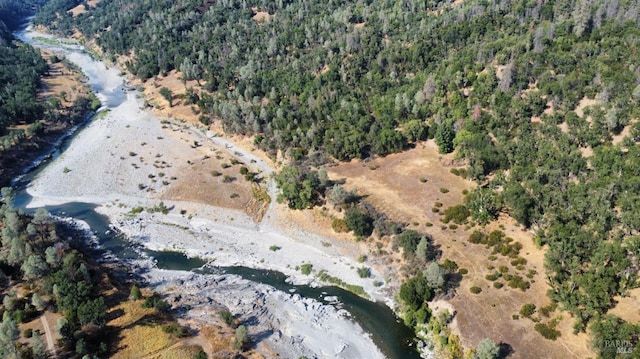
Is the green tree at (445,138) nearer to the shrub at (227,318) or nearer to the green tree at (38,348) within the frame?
the shrub at (227,318)

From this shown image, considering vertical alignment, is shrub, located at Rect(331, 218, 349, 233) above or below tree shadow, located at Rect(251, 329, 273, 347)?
below

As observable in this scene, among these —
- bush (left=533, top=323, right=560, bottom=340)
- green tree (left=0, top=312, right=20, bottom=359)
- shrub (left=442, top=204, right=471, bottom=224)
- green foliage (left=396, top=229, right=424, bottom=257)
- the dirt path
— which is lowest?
shrub (left=442, top=204, right=471, bottom=224)

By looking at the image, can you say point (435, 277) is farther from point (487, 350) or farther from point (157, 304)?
point (157, 304)

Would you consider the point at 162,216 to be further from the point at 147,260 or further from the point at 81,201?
the point at 81,201

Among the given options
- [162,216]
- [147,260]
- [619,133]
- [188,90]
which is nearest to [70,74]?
[188,90]

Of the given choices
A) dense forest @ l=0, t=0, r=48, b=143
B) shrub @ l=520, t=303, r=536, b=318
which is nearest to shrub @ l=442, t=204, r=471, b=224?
shrub @ l=520, t=303, r=536, b=318

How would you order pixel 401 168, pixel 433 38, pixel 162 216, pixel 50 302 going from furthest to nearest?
pixel 433 38 → pixel 401 168 → pixel 162 216 → pixel 50 302

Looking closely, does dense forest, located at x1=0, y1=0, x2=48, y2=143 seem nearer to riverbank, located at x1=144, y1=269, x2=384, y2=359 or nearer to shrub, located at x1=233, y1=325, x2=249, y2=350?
riverbank, located at x1=144, y1=269, x2=384, y2=359

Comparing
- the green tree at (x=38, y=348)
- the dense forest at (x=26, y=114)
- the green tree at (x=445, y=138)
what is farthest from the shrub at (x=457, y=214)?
the dense forest at (x=26, y=114)
